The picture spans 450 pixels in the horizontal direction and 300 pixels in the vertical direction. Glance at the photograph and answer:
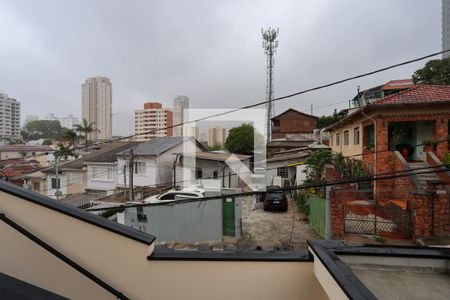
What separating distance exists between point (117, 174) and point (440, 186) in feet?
57.1

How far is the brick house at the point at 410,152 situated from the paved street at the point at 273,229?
142 cm

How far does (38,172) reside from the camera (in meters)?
21.0

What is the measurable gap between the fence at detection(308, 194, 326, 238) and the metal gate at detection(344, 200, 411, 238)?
67cm

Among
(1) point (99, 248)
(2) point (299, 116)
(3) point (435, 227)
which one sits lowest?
(3) point (435, 227)

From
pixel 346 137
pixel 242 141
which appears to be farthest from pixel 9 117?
pixel 346 137

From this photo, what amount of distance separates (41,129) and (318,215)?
226 ft

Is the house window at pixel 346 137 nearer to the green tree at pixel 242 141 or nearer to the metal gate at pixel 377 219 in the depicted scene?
the metal gate at pixel 377 219

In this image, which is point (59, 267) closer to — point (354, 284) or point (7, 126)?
point (354, 284)

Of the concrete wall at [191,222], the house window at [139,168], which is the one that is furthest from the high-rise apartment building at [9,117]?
the concrete wall at [191,222]

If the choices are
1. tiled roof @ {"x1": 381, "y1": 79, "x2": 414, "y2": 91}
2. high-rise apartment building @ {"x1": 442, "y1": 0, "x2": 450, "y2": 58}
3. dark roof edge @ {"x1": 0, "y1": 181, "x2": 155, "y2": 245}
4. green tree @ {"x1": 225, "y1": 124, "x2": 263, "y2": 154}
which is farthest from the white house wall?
tiled roof @ {"x1": 381, "y1": 79, "x2": 414, "y2": 91}

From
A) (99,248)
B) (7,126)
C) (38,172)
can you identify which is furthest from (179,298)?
(7,126)

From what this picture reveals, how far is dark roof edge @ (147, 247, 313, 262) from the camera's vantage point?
2021 mm

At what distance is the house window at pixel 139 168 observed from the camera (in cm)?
1691

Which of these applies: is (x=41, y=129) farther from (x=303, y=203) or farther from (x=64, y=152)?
(x=303, y=203)
